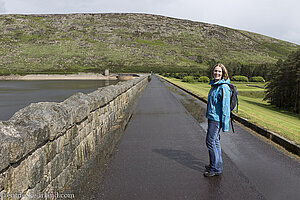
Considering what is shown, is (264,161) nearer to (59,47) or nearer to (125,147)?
(125,147)

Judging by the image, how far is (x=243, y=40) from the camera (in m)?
200

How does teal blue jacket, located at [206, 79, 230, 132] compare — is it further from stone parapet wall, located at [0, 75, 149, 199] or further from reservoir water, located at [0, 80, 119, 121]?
reservoir water, located at [0, 80, 119, 121]

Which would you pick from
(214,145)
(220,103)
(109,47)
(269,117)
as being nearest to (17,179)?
(214,145)

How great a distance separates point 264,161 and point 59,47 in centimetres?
15578

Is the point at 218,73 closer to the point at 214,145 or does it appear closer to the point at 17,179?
the point at 214,145

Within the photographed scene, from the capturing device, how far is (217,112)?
4.50 metres

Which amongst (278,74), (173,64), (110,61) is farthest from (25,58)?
(278,74)

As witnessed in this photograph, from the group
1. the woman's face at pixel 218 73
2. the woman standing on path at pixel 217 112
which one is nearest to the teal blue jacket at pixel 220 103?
the woman standing on path at pixel 217 112

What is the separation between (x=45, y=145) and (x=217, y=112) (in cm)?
304

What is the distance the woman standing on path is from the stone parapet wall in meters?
2.64

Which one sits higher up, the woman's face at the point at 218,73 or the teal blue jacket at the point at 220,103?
the woman's face at the point at 218,73

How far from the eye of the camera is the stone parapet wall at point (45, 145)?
2.60 metres

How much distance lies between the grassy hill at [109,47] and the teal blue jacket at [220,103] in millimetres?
107709

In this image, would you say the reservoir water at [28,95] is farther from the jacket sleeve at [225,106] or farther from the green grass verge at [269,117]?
the jacket sleeve at [225,106]
